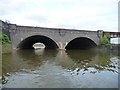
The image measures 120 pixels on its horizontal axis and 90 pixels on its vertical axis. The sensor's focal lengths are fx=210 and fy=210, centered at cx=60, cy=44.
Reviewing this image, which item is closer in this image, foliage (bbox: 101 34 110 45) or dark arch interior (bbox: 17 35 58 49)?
dark arch interior (bbox: 17 35 58 49)

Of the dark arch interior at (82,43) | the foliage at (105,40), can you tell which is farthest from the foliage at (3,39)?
the foliage at (105,40)

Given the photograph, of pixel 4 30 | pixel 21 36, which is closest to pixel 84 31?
pixel 21 36

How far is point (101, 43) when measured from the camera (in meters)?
66.1

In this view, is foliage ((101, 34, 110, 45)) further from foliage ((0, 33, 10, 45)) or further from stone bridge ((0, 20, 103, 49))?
foliage ((0, 33, 10, 45))

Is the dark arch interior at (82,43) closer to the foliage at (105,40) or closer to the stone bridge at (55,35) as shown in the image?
the stone bridge at (55,35)

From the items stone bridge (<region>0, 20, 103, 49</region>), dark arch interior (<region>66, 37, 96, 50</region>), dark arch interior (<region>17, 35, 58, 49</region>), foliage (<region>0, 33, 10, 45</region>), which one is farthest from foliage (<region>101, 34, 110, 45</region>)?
foliage (<region>0, 33, 10, 45</region>)

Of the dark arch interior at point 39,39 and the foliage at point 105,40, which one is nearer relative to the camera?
the dark arch interior at point 39,39

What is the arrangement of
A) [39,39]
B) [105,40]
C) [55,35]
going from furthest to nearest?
[39,39]
[105,40]
[55,35]

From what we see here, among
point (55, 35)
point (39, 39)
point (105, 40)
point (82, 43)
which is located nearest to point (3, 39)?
point (55, 35)

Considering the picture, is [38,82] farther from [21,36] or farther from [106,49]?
[106,49]

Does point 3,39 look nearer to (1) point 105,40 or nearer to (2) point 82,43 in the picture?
(1) point 105,40

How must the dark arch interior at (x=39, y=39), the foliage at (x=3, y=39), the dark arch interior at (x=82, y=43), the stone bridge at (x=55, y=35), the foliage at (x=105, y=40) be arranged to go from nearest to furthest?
the foliage at (x=3, y=39) < the stone bridge at (x=55, y=35) < the dark arch interior at (x=39, y=39) < the foliage at (x=105, y=40) < the dark arch interior at (x=82, y=43)

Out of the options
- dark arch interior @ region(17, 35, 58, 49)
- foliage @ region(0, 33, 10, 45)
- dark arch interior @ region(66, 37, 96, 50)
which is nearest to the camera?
foliage @ region(0, 33, 10, 45)

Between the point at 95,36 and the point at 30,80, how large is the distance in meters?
51.6
